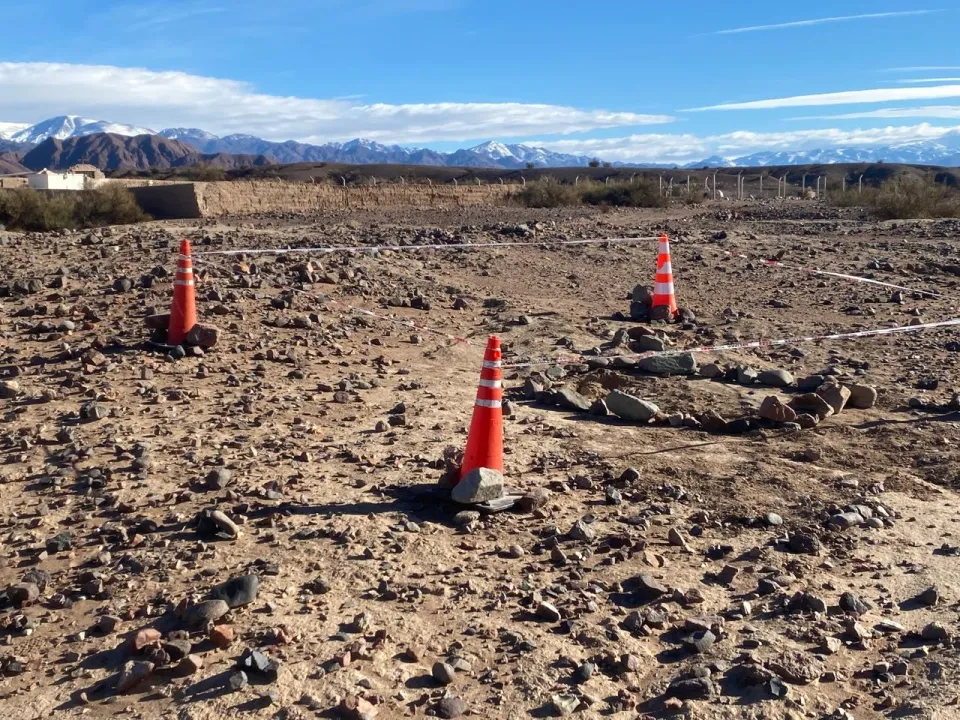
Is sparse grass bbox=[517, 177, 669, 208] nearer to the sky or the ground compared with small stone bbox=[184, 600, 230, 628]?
nearer to the sky

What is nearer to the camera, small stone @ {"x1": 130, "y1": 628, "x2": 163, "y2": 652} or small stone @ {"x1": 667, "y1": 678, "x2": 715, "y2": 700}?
small stone @ {"x1": 667, "y1": 678, "x2": 715, "y2": 700}

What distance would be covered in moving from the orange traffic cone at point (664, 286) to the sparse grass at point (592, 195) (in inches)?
1060

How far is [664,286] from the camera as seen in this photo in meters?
11.0

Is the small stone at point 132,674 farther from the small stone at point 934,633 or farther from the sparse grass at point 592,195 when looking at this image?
the sparse grass at point 592,195

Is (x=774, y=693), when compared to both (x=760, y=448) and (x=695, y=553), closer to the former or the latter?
(x=695, y=553)

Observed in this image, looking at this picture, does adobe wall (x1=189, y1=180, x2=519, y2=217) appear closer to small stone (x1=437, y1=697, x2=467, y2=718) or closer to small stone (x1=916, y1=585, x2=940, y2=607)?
small stone (x1=916, y1=585, x2=940, y2=607)

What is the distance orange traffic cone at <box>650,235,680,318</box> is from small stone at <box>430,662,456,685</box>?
25.0 feet

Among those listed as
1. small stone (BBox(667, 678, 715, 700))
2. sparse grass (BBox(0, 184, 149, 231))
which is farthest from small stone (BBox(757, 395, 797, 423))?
sparse grass (BBox(0, 184, 149, 231))

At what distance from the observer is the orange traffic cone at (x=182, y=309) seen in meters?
8.34

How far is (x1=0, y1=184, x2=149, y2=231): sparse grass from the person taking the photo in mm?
23375

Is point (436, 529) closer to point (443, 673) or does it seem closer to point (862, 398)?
point (443, 673)

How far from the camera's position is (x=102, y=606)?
14.1ft

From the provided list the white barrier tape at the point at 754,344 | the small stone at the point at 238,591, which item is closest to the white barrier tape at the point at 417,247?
the white barrier tape at the point at 754,344

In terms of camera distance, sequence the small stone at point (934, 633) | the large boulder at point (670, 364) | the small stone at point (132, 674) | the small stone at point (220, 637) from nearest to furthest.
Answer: the small stone at point (132, 674)
the small stone at point (220, 637)
the small stone at point (934, 633)
the large boulder at point (670, 364)
